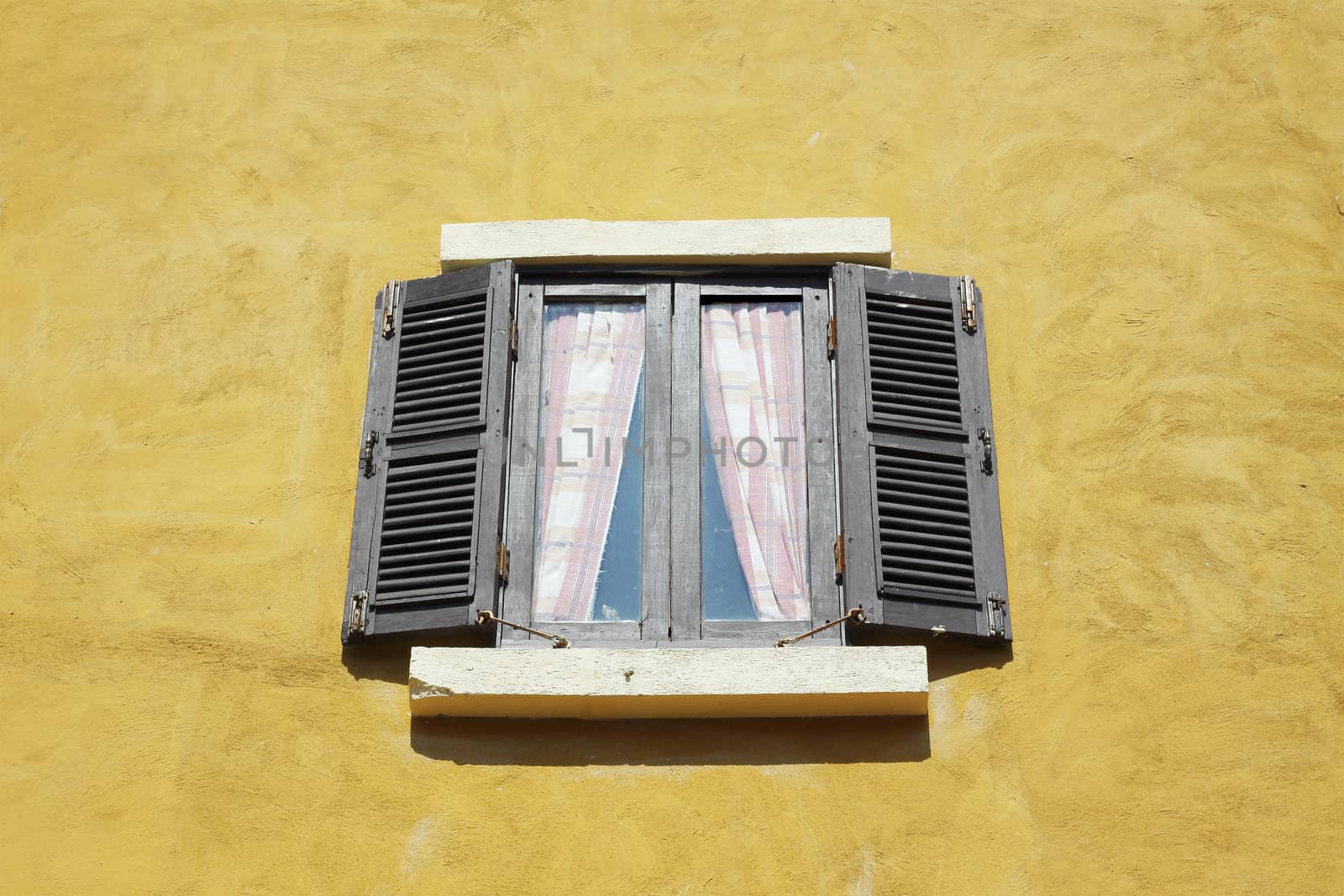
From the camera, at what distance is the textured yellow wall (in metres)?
5.23

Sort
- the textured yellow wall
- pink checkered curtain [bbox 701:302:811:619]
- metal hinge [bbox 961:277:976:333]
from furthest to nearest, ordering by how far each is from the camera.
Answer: metal hinge [bbox 961:277:976:333], pink checkered curtain [bbox 701:302:811:619], the textured yellow wall

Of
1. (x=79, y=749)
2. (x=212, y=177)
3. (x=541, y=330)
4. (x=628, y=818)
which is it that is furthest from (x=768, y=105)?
(x=79, y=749)

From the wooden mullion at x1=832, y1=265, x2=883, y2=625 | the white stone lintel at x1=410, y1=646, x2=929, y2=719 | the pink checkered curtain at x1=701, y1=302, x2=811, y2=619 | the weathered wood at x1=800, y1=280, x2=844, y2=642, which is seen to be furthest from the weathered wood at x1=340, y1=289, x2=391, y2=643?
the wooden mullion at x1=832, y1=265, x2=883, y2=625

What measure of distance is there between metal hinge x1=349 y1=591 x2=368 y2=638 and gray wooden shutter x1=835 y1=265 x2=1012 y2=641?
160cm

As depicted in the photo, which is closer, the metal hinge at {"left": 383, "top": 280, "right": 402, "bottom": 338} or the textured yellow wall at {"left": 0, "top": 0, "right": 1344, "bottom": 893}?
the textured yellow wall at {"left": 0, "top": 0, "right": 1344, "bottom": 893}

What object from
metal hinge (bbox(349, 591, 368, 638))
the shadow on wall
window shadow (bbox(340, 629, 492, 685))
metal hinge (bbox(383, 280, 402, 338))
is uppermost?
metal hinge (bbox(383, 280, 402, 338))

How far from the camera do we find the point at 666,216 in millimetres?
6363

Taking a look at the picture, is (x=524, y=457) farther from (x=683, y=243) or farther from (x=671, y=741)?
(x=671, y=741)

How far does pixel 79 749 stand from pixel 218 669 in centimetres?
50

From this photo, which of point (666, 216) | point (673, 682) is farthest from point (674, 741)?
point (666, 216)

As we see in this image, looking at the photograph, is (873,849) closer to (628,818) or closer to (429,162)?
(628,818)

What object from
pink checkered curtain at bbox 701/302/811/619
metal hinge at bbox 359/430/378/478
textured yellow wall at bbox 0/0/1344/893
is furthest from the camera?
metal hinge at bbox 359/430/378/478

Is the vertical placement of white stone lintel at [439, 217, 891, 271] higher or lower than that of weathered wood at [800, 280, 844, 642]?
higher

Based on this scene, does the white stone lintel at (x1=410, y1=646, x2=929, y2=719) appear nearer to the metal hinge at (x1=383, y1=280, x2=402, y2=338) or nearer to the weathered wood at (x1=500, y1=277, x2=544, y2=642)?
the weathered wood at (x1=500, y1=277, x2=544, y2=642)
